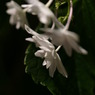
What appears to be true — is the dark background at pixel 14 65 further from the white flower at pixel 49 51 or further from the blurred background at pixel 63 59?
the white flower at pixel 49 51

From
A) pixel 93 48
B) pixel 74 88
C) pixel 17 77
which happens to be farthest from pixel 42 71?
pixel 17 77

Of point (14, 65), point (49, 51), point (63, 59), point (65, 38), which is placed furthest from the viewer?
point (14, 65)

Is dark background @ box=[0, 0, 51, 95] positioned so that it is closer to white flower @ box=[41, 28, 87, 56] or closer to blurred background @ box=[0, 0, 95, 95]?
blurred background @ box=[0, 0, 95, 95]

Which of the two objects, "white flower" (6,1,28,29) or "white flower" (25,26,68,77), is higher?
"white flower" (6,1,28,29)

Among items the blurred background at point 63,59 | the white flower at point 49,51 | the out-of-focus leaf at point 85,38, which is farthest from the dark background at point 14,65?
the white flower at point 49,51

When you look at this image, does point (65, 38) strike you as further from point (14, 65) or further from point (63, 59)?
point (14, 65)

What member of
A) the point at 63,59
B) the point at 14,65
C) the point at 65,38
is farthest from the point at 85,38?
the point at 65,38

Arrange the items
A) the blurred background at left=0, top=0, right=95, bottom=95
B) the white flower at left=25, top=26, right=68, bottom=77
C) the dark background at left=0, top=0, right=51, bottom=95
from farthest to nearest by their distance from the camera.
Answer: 1. the dark background at left=0, top=0, right=51, bottom=95
2. the blurred background at left=0, top=0, right=95, bottom=95
3. the white flower at left=25, top=26, right=68, bottom=77

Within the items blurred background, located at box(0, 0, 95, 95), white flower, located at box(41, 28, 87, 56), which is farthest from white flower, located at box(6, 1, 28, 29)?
blurred background, located at box(0, 0, 95, 95)
